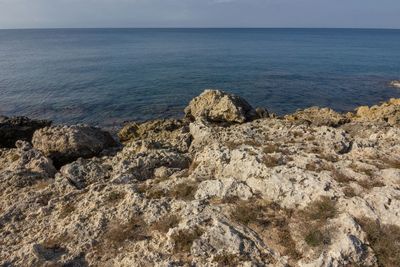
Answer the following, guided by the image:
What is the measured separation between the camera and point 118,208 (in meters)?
14.0

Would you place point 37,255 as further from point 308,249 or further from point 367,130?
point 367,130

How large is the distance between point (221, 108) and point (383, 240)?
22567 millimetres

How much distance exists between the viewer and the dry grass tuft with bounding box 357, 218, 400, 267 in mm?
10375

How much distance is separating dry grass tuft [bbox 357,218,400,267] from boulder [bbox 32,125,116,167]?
18534mm

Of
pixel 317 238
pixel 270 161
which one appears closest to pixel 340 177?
pixel 270 161

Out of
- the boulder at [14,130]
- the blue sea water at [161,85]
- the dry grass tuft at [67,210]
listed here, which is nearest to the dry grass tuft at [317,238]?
the dry grass tuft at [67,210]

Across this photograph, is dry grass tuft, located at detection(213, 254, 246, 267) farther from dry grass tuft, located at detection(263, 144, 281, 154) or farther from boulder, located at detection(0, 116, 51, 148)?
boulder, located at detection(0, 116, 51, 148)

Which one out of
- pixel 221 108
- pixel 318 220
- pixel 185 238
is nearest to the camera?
pixel 185 238

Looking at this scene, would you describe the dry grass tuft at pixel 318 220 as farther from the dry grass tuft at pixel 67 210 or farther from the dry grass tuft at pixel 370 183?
the dry grass tuft at pixel 67 210

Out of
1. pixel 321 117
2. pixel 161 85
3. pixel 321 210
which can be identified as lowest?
pixel 161 85

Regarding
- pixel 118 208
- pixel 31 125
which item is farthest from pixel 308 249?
pixel 31 125

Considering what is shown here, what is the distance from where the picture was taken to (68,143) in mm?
23484

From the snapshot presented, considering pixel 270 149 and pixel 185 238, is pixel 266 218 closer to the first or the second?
pixel 185 238

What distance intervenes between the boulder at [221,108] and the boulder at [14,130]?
16055 millimetres
